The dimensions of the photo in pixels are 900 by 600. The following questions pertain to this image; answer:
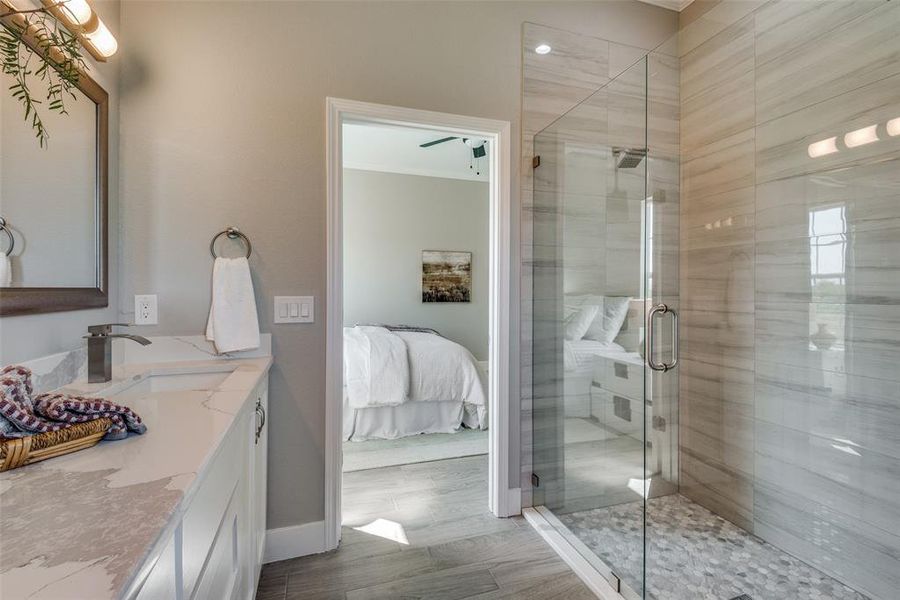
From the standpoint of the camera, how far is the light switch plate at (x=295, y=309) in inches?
73.9

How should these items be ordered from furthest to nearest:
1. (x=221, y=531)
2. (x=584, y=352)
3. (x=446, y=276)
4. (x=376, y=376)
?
(x=446, y=276) < (x=376, y=376) < (x=584, y=352) < (x=221, y=531)

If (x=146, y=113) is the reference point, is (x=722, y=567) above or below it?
below

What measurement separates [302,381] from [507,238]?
4.04 feet

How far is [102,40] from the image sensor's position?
4.77ft

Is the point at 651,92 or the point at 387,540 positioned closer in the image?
the point at 387,540

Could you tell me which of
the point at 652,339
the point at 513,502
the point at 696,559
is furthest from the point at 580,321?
the point at 696,559

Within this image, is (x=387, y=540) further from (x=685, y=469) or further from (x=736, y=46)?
(x=736, y=46)

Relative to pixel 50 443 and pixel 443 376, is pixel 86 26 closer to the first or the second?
pixel 50 443

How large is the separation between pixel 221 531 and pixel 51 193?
1132 mm

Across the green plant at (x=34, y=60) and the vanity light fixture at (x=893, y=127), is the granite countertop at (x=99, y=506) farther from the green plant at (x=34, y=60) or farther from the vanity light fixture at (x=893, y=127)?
the vanity light fixture at (x=893, y=127)

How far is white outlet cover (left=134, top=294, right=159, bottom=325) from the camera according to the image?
1.73m

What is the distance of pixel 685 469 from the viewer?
2.43 metres

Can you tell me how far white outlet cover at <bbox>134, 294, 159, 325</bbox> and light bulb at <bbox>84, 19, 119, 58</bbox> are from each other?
2.97ft

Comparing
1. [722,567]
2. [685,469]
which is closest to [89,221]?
[722,567]
